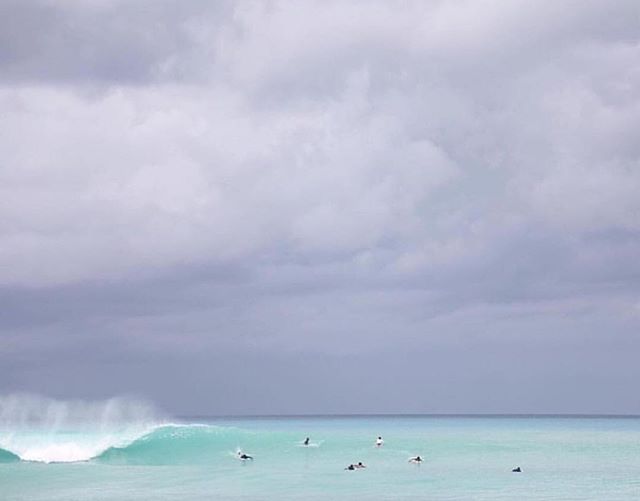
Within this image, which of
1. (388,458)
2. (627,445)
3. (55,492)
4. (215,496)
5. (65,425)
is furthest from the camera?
(65,425)

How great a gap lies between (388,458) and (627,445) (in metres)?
18.3

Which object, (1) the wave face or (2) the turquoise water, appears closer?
(2) the turquoise water

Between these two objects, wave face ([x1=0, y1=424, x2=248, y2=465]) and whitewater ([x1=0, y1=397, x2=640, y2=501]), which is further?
wave face ([x1=0, y1=424, x2=248, y2=465])

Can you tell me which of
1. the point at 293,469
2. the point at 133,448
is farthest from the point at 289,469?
the point at 133,448

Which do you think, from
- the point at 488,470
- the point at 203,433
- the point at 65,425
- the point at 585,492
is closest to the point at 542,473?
the point at 488,470

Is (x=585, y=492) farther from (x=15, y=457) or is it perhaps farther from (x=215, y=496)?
(x=15, y=457)

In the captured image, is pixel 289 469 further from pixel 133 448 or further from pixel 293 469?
pixel 133 448

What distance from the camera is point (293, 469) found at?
36125mm

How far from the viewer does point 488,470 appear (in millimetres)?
34469

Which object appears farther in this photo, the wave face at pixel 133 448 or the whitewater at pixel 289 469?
the wave face at pixel 133 448

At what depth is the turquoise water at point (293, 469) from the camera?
27297 millimetres

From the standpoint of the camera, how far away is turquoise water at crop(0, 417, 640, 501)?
2730cm

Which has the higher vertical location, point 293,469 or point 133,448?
point 133,448

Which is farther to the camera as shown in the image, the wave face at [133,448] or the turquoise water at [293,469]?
the wave face at [133,448]
